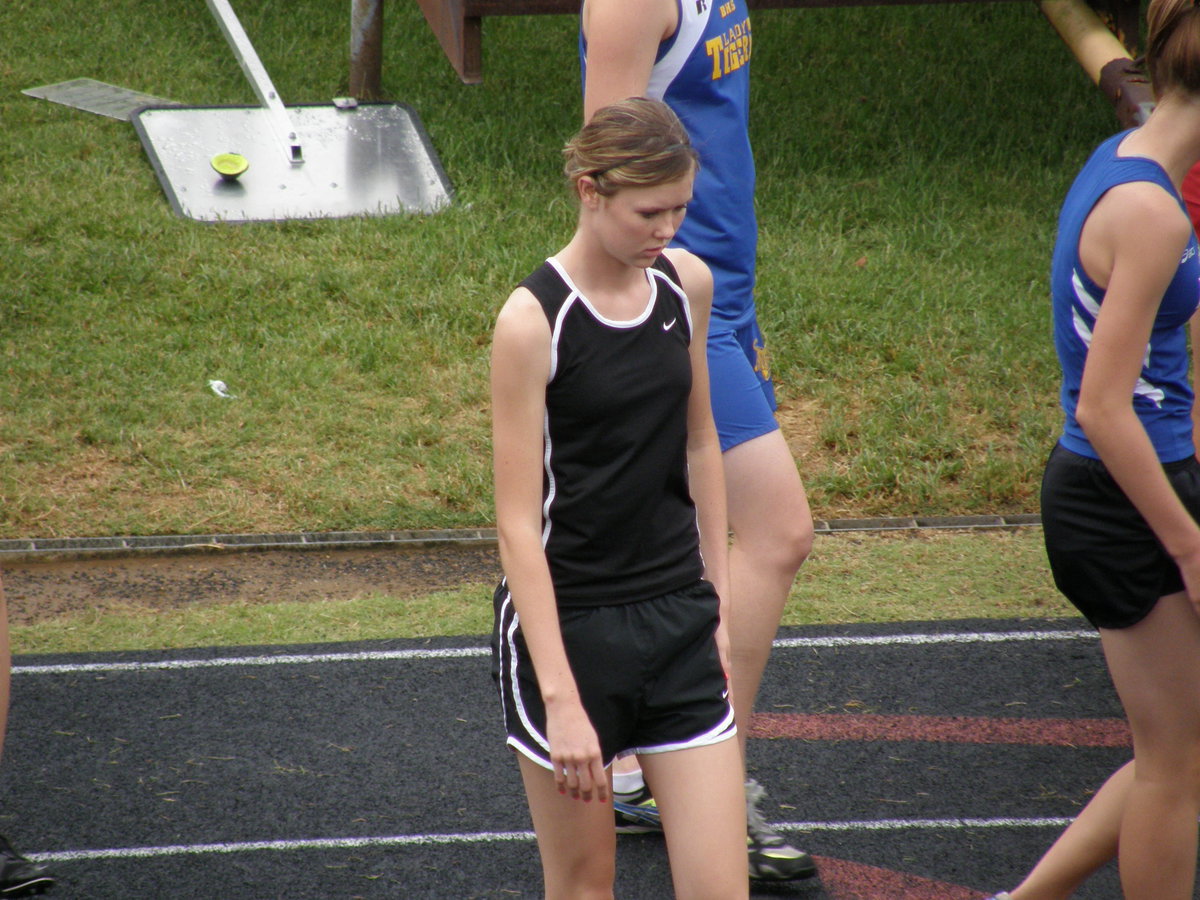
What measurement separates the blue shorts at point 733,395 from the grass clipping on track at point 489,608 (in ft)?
7.49

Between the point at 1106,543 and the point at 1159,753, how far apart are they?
431 mm

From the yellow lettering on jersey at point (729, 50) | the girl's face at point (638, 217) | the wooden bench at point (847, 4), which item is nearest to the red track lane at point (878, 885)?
the girl's face at point (638, 217)

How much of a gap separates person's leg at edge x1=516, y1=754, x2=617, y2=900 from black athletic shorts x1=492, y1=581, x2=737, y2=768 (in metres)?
0.06

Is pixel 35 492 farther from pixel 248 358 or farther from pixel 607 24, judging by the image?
pixel 607 24

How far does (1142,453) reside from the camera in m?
2.44

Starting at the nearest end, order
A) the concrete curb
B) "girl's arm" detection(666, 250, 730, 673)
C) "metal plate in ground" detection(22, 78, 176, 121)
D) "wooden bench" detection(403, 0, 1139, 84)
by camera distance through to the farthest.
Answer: "girl's arm" detection(666, 250, 730, 673) < the concrete curb < "wooden bench" detection(403, 0, 1139, 84) < "metal plate in ground" detection(22, 78, 176, 121)

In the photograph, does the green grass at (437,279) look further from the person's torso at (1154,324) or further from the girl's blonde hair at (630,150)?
the girl's blonde hair at (630,150)

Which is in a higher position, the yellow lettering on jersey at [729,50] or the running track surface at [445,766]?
the yellow lettering on jersey at [729,50]

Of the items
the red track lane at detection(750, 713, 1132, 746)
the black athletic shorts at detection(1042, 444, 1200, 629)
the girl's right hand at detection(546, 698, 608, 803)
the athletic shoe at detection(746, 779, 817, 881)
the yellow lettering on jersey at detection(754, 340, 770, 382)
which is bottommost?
the red track lane at detection(750, 713, 1132, 746)

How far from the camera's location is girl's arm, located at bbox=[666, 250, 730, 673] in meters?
2.60

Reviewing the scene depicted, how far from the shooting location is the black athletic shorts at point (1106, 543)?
257 centimetres

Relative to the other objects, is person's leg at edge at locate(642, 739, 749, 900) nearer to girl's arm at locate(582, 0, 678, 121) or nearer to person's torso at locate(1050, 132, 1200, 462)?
person's torso at locate(1050, 132, 1200, 462)

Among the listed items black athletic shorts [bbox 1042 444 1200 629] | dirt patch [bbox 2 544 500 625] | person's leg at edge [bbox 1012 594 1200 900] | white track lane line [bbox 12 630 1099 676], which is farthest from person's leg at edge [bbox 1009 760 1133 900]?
dirt patch [bbox 2 544 500 625]

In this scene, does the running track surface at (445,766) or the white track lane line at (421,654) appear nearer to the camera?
the running track surface at (445,766)
